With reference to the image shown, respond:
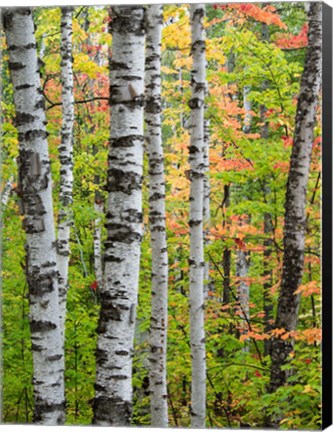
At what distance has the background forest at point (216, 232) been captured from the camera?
16.1ft

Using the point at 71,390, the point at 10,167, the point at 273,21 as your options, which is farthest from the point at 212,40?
the point at 71,390

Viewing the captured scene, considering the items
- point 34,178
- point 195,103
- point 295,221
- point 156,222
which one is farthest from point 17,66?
point 295,221

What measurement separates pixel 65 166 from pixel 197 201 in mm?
1403

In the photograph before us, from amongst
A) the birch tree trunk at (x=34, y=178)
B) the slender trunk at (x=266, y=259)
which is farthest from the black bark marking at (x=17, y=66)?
the slender trunk at (x=266, y=259)

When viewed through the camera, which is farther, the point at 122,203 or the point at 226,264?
the point at 226,264

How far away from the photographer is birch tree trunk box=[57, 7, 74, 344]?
5735 millimetres

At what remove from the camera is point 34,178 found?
13.3ft

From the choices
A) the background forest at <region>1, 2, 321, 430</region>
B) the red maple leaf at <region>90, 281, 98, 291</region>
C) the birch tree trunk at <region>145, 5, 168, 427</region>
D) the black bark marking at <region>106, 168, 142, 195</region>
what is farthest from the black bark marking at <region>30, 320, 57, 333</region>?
the red maple leaf at <region>90, 281, 98, 291</region>

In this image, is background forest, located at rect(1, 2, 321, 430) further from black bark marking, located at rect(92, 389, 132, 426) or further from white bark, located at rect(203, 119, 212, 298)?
black bark marking, located at rect(92, 389, 132, 426)

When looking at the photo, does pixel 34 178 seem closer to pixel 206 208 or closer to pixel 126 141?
pixel 126 141

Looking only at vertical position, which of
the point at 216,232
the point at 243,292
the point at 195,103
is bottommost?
the point at 243,292

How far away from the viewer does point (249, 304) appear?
5930 millimetres

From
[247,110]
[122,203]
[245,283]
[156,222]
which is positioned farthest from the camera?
[245,283]

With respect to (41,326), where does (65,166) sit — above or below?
above
